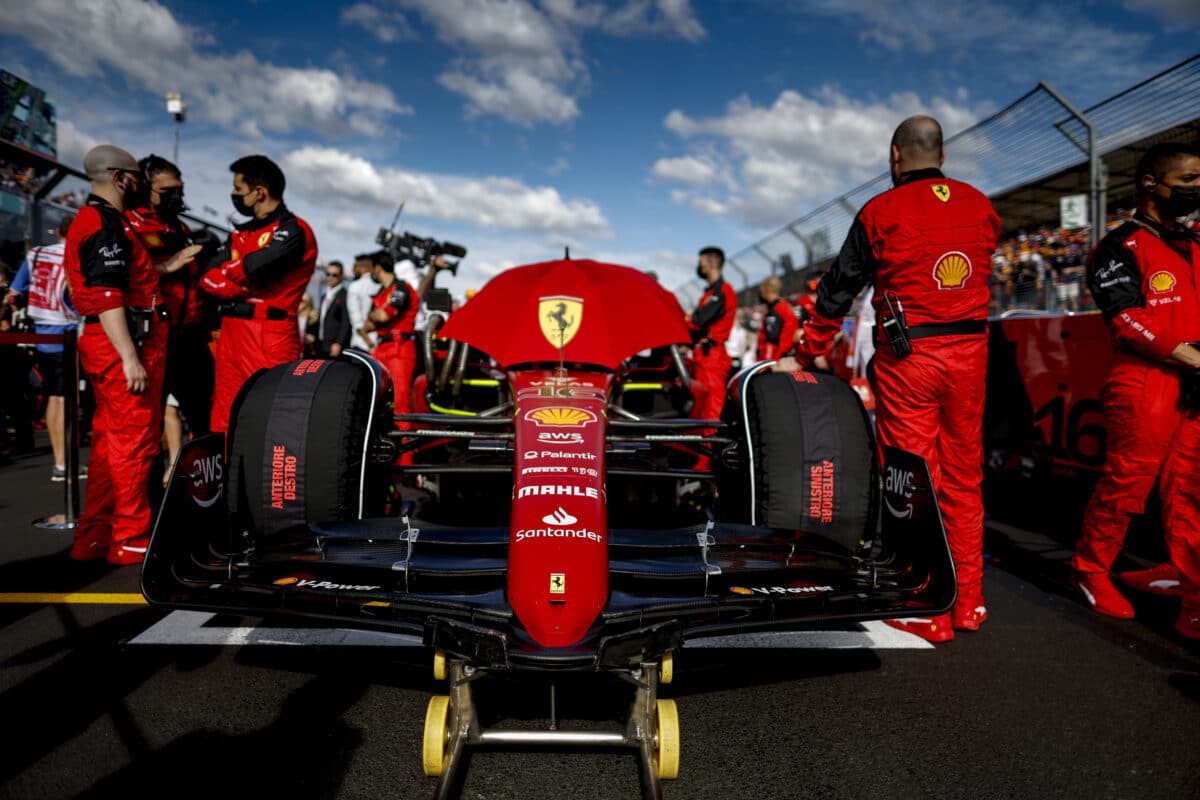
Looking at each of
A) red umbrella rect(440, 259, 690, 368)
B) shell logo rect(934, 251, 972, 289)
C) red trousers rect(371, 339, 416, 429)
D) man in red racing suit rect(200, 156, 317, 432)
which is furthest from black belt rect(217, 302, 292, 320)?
shell logo rect(934, 251, 972, 289)

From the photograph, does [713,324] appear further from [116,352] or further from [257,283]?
[116,352]

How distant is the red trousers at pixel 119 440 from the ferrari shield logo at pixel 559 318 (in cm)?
199

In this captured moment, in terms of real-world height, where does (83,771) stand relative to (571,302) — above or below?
below

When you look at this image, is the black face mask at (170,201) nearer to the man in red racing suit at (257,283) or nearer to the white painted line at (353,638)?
the man in red racing suit at (257,283)

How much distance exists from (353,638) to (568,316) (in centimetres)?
156

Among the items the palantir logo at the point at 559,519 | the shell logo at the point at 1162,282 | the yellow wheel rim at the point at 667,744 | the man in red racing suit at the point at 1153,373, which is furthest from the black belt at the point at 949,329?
the yellow wheel rim at the point at 667,744

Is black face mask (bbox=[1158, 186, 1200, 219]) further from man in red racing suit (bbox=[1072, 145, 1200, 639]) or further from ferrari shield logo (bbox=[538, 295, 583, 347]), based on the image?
ferrari shield logo (bbox=[538, 295, 583, 347])

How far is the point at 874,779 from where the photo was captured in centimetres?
190

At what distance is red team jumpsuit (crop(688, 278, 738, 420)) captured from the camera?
7559mm

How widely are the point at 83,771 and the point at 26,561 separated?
2.48 m

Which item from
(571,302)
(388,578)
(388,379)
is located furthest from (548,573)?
(571,302)

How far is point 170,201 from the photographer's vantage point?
4.32 m

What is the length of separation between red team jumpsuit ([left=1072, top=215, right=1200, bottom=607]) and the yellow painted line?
415 cm

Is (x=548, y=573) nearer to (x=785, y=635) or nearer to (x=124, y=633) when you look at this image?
(x=785, y=635)
